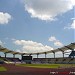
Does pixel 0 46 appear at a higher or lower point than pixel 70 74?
higher

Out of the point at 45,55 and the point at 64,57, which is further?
the point at 45,55

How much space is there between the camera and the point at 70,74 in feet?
77.0

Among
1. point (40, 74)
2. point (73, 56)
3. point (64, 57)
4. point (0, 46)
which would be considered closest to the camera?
point (40, 74)

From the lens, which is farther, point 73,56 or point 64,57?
point 64,57

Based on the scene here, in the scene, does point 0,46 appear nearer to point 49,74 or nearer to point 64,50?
point 64,50

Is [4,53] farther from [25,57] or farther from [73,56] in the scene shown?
[73,56]

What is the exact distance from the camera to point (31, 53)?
5022 inches

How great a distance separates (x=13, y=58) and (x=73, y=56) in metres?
42.6

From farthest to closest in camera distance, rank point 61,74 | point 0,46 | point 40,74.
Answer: point 0,46 → point 40,74 → point 61,74

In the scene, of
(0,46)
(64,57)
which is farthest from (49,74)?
(64,57)

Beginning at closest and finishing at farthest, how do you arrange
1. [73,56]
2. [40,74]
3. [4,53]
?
1. [40,74]
2. [73,56]
3. [4,53]

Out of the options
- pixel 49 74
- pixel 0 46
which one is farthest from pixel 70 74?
pixel 0 46

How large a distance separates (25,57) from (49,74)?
9850 centimetres

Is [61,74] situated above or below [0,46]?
below
